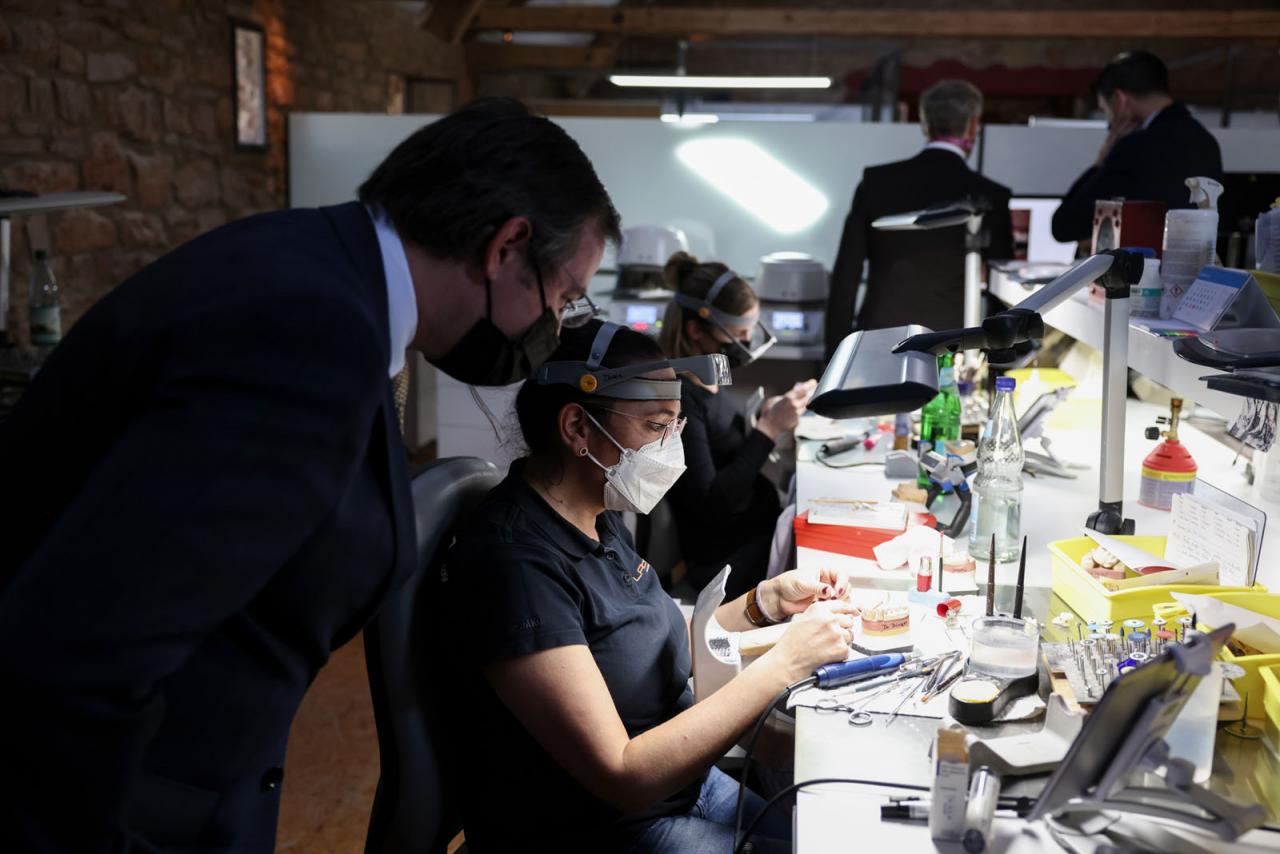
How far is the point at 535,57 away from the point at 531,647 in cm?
839

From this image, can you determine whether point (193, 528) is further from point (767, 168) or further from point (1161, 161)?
point (767, 168)

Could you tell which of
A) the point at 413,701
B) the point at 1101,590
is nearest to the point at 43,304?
the point at 413,701

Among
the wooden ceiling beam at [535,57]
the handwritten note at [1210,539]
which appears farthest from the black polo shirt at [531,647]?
the wooden ceiling beam at [535,57]

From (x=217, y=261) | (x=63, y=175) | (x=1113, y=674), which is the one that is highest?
(x=63, y=175)

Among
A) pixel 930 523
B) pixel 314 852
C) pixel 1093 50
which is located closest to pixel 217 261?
pixel 930 523

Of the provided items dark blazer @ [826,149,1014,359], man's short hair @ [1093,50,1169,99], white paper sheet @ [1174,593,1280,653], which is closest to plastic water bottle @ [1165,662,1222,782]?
white paper sheet @ [1174,593,1280,653]

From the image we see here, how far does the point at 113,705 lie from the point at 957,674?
1142mm

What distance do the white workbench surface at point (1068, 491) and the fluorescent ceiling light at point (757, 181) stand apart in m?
2.46

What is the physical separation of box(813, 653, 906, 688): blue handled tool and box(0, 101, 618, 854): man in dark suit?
0.67 metres

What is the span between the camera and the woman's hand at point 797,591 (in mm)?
1878

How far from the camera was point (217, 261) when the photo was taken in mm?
969

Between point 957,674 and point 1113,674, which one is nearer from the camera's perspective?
point 1113,674

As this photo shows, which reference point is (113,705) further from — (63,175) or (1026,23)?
(1026,23)

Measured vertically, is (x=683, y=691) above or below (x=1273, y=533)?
below
